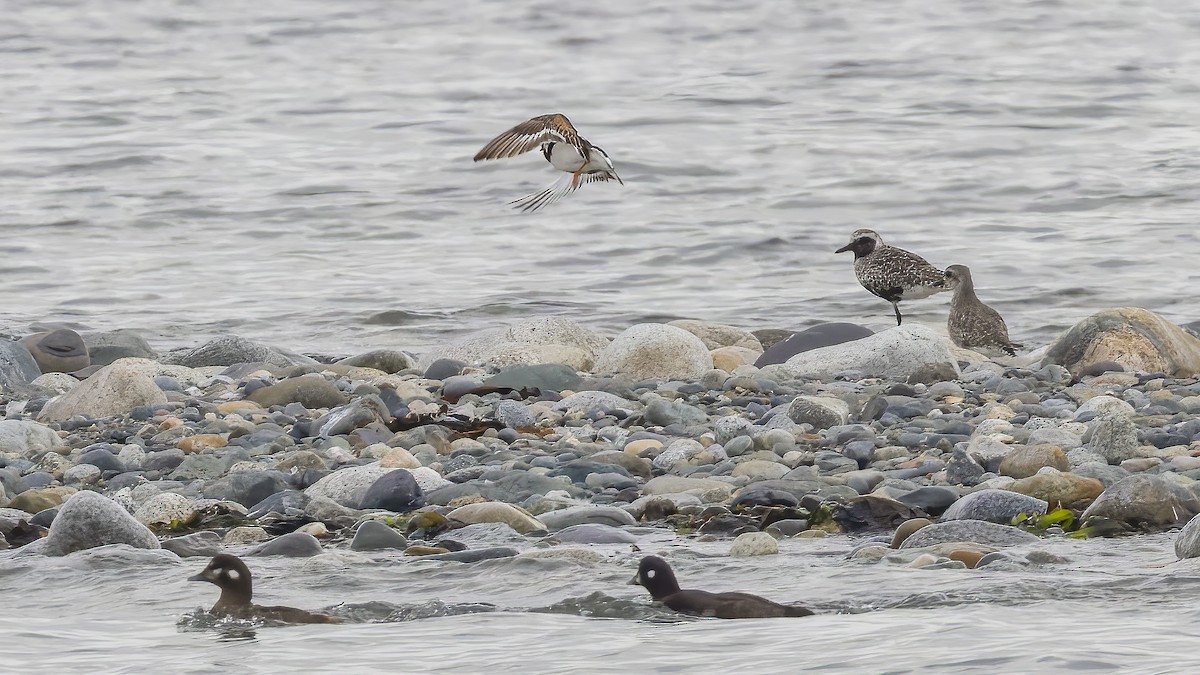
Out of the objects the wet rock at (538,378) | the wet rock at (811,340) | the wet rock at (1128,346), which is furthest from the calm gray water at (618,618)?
the wet rock at (811,340)

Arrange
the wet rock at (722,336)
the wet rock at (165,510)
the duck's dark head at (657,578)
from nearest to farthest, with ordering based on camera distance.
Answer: the duck's dark head at (657,578)
the wet rock at (165,510)
the wet rock at (722,336)

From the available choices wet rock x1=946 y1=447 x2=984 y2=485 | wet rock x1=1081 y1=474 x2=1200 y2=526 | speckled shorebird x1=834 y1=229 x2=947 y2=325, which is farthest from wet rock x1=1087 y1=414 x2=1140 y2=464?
speckled shorebird x1=834 y1=229 x2=947 y2=325

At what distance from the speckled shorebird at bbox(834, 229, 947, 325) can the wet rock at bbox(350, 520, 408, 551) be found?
772 centimetres

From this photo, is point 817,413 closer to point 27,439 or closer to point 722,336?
point 722,336

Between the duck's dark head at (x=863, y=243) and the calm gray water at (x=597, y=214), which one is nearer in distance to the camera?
the calm gray water at (x=597, y=214)

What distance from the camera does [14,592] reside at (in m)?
7.08

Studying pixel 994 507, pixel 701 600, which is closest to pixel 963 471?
pixel 994 507

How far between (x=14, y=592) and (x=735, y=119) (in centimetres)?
2079

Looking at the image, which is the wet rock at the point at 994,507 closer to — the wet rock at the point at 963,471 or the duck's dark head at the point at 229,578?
the wet rock at the point at 963,471

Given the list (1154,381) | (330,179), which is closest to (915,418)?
(1154,381)

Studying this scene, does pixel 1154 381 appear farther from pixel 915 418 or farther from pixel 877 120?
pixel 877 120

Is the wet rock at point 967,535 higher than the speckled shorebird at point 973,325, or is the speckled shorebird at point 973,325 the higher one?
the wet rock at point 967,535

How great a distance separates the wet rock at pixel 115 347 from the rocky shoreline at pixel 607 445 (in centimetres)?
39

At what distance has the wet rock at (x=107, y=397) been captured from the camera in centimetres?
1079
